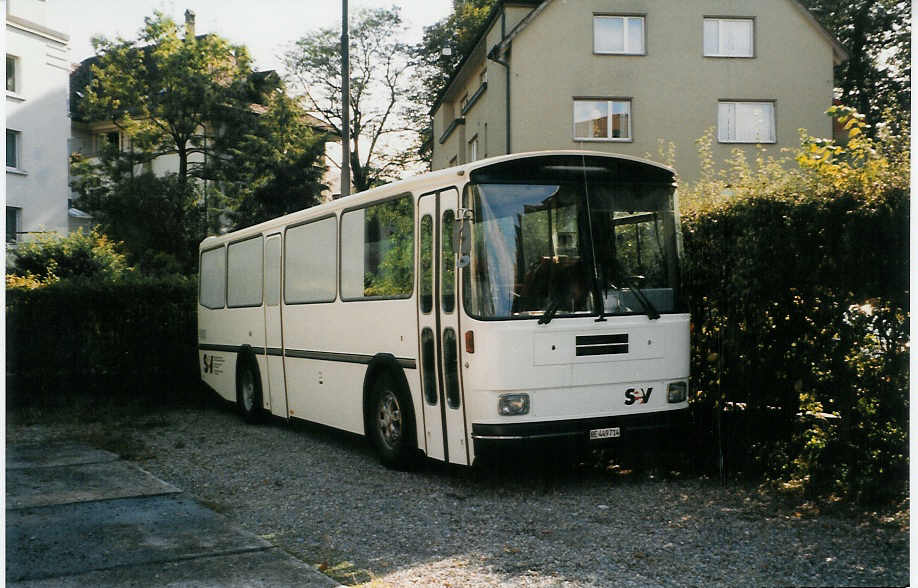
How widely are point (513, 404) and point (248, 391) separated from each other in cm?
646

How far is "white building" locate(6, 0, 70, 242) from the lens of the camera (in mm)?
5590

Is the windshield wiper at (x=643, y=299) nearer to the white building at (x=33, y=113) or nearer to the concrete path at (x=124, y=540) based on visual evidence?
the concrete path at (x=124, y=540)

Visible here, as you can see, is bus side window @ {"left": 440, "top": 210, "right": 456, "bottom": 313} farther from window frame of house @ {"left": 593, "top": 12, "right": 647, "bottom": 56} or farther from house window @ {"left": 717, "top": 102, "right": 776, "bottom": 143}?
house window @ {"left": 717, "top": 102, "right": 776, "bottom": 143}

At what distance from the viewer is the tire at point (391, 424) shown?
8.72 metres

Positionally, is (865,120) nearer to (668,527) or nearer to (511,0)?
(668,527)

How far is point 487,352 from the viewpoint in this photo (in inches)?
295

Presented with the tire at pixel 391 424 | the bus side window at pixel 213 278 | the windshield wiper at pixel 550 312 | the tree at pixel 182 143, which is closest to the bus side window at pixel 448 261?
the windshield wiper at pixel 550 312

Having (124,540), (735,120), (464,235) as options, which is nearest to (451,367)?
(464,235)

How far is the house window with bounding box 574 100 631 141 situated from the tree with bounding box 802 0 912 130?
59.6ft

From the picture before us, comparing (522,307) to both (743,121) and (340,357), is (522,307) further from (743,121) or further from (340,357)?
(743,121)

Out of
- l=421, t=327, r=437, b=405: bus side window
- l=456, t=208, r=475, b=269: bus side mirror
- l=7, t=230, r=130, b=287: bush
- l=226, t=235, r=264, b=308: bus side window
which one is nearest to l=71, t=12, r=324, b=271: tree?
l=7, t=230, r=130, b=287: bush

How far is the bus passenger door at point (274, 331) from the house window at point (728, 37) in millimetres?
18281

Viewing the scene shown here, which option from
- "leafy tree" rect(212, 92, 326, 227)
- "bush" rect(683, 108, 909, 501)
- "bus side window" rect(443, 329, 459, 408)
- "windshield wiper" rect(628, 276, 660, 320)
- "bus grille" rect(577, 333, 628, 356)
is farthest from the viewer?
"leafy tree" rect(212, 92, 326, 227)

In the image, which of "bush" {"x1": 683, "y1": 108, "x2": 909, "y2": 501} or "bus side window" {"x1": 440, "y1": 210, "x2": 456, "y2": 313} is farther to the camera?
"bus side window" {"x1": 440, "y1": 210, "x2": 456, "y2": 313}
